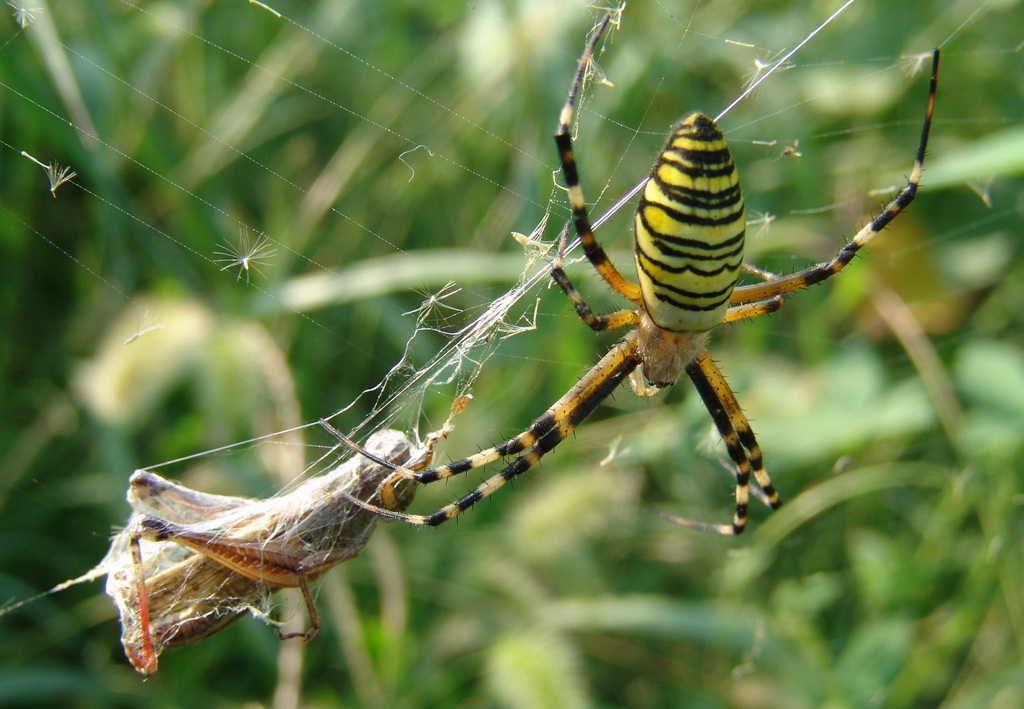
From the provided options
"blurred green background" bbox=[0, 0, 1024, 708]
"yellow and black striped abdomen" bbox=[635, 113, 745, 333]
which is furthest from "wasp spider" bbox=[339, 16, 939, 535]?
"blurred green background" bbox=[0, 0, 1024, 708]

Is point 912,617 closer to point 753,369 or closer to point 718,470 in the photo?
point 718,470

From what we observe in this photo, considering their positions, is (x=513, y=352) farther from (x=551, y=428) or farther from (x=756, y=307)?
(x=756, y=307)

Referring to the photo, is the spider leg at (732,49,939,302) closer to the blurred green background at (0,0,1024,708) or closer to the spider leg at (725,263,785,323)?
the spider leg at (725,263,785,323)

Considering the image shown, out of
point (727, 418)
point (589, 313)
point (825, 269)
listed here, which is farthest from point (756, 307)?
point (589, 313)

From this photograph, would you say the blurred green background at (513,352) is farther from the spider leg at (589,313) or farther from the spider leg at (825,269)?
the spider leg at (825,269)

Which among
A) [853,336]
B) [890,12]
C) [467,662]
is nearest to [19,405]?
[467,662]

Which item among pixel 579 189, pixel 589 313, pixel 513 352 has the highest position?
pixel 513 352

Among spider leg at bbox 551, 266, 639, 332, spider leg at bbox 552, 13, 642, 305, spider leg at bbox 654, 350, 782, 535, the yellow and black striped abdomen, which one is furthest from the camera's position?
spider leg at bbox 654, 350, 782, 535
